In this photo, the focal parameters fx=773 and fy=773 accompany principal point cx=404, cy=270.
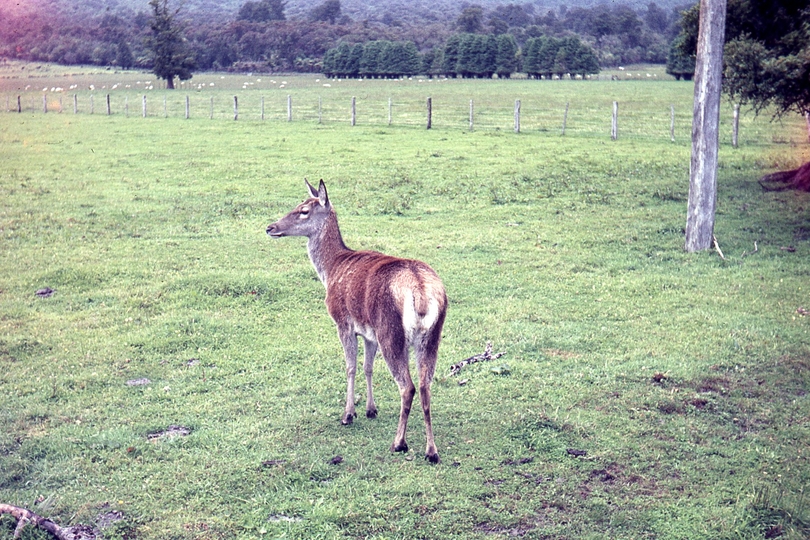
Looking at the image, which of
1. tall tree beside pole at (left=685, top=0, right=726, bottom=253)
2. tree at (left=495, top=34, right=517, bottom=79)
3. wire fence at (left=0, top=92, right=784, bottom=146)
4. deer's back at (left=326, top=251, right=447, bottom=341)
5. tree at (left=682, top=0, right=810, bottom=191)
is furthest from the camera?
tree at (left=495, top=34, right=517, bottom=79)

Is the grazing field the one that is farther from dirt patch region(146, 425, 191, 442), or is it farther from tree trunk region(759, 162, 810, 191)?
tree trunk region(759, 162, 810, 191)

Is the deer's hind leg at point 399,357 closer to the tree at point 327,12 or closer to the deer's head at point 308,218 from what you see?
the deer's head at point 308,218

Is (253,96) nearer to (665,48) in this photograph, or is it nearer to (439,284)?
(439,284)

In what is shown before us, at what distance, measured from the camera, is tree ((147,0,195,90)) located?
3022 inches

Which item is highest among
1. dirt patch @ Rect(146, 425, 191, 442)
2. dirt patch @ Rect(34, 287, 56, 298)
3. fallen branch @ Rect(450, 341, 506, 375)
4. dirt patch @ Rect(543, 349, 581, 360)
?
dirt patch @ Rect(34, 287, 56, 298)

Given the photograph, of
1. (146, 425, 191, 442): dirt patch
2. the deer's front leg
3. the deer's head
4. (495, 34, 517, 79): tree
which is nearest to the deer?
the deer's front leg

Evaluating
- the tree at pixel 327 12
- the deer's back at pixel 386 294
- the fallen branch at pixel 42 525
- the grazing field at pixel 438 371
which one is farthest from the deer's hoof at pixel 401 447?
the tree at pixel 327 12

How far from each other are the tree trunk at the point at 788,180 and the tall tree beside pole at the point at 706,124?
23.0 ft

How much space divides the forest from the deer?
67139mm

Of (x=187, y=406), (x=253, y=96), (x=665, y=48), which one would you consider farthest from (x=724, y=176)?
(x=665, y=48)

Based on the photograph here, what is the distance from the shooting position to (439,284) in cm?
668

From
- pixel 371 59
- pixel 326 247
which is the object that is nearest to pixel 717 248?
pixel 326 247

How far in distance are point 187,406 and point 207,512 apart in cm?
216

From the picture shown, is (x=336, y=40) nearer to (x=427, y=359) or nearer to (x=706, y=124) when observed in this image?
(x=706, y=124)
